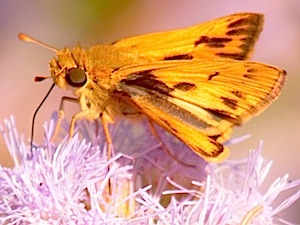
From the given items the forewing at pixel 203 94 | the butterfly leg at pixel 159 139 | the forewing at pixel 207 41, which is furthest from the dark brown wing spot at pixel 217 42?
the butterfly leg at pixel 159 139

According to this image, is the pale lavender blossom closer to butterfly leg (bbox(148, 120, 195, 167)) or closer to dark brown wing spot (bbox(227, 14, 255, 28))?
butterfly leg (bbox(148, 120, 195, 167))

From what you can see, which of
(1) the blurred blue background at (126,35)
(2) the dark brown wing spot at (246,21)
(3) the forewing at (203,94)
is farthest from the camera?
(1) the blurred blue background at (126,35)

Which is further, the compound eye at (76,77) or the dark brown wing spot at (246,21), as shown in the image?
the dark brown wing spot at (246,21)

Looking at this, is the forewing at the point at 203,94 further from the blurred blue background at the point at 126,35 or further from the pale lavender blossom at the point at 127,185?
the blurred blue background at the point at 126,35

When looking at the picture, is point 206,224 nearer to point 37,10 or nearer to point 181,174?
point 181,174

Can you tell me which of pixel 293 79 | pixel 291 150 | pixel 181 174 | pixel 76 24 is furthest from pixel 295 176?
pixel 181 174

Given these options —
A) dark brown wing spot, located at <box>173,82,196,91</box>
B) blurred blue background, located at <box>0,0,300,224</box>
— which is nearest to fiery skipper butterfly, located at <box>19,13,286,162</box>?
dark brown wing spot, located at <box>173,82,196,91</box>
